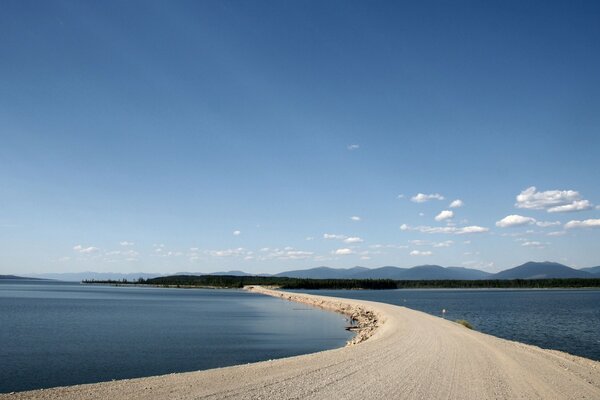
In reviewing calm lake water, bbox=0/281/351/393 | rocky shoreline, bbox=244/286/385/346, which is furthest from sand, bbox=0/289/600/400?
rocky shoreline, bbox=244/286/385/346

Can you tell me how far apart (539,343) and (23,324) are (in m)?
38.7

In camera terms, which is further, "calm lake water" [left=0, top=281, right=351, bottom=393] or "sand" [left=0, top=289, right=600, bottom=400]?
"calm lake water" [left=0, top=281, right=351, bottom=393]

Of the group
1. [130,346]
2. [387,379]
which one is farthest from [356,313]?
[387,379]

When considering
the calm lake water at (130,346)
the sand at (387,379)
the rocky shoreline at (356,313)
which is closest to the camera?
the sand at (387,379)

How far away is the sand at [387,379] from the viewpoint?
1368 centimetres

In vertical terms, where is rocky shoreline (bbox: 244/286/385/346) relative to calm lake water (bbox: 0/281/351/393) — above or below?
above

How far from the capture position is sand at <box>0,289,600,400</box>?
539 inches

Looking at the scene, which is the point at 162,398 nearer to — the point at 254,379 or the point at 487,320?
the point at 254,379

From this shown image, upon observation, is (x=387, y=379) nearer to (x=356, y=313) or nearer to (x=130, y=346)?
(x=130, y=346)

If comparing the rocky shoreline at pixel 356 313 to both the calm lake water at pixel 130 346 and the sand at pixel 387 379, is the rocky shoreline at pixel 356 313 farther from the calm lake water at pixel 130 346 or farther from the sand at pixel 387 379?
the sand at pixel 387 379

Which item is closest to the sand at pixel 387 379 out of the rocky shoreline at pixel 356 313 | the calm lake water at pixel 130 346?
the calm lake water at pixel 130 346

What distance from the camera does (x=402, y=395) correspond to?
1364 centimetres

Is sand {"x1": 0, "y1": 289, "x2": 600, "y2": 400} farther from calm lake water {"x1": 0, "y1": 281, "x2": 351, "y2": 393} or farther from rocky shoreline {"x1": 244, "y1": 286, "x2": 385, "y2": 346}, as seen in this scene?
rocky shoreline {"x1": 244, "y1": 286, "x2": 385, "y2": 346}

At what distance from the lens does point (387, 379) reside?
52.2 feet
